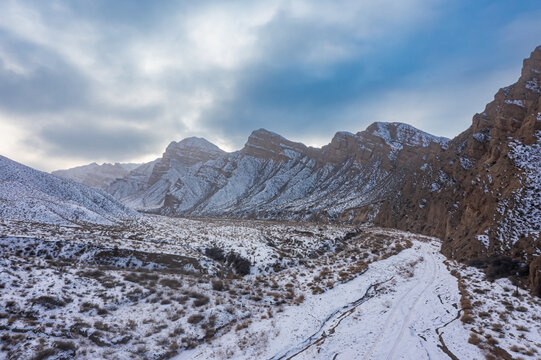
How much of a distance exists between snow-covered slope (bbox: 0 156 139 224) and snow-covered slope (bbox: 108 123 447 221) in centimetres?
5503

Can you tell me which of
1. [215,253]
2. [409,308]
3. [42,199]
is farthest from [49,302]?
[42,199]

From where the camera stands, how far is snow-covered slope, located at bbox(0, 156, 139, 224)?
26.4m

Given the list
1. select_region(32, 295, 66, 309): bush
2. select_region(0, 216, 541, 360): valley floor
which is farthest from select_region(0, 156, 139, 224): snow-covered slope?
select_region(32, 295, 66, 309): bush

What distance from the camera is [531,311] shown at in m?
10.1

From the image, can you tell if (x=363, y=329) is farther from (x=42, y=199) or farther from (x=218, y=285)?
(x=42, y=199)

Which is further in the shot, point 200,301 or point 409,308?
point 200,301

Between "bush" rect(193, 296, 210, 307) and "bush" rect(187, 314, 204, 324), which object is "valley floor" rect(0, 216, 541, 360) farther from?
"bush" rect(193, 296, 210, 307)

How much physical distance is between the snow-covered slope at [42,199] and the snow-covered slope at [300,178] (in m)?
55.0

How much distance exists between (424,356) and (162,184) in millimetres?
185859

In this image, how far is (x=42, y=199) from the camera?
31.6 m

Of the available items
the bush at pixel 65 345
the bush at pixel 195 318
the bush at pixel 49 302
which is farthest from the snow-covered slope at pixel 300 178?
the bush at pixel 65 345

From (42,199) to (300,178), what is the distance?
9968 cm

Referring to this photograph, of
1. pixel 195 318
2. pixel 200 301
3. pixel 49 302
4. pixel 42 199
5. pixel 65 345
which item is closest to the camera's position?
pixel 65 345

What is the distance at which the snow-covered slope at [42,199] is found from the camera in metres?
26.4
